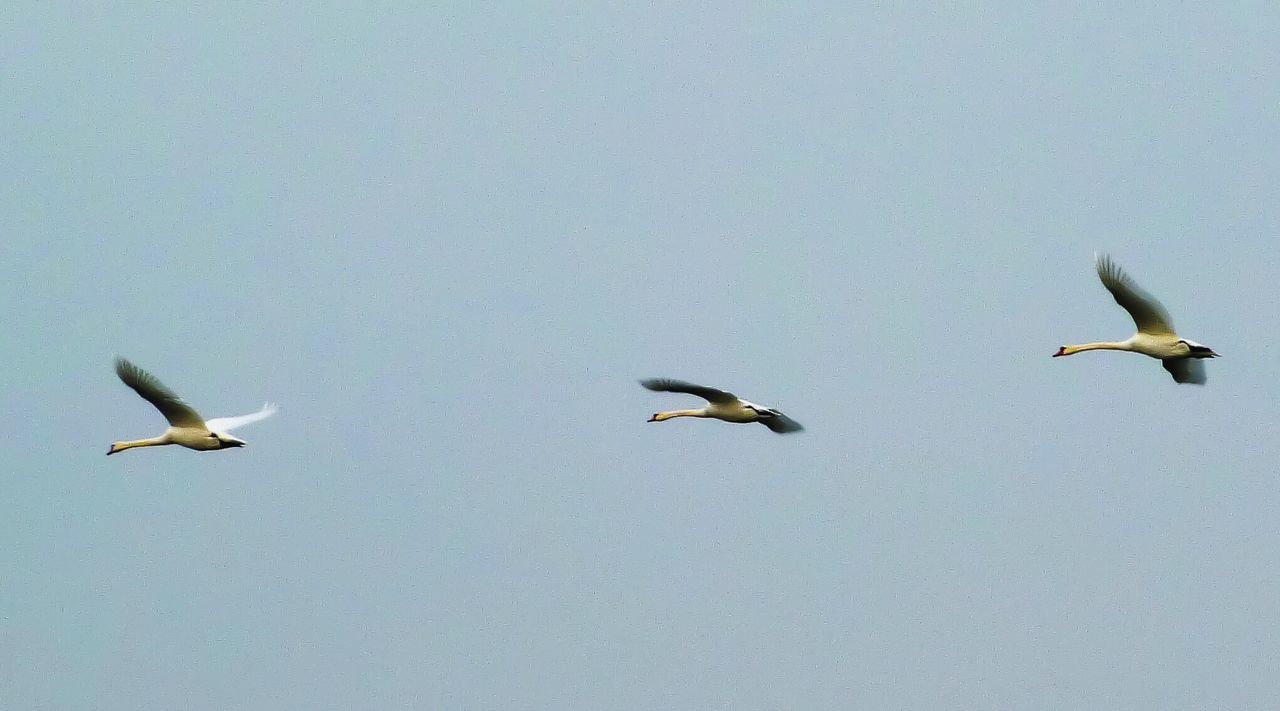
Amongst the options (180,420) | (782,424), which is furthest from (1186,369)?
(180,420)

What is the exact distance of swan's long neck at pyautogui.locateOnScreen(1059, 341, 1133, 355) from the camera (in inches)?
2443

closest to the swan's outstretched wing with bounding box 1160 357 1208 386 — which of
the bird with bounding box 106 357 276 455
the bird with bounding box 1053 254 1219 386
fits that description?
the bird with bounding box 1053 254 1219 386

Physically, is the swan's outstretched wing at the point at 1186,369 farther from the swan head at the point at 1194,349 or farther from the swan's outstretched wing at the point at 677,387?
the swan's outstretched wing at the point at 677,387

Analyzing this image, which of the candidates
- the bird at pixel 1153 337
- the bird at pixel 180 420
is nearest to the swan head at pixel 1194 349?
the bird at pixel 1153 337

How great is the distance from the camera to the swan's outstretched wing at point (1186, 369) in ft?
201

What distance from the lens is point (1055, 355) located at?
66.5m

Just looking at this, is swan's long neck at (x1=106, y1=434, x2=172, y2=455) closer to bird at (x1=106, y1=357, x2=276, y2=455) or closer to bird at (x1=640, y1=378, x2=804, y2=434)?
bird at (x1=106, y1=357, x2=276, y2=455)

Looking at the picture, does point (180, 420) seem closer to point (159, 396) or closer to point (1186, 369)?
point (159, 396)

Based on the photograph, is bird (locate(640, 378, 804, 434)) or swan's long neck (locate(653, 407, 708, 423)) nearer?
bird (locate(640, 378, 804, 434))

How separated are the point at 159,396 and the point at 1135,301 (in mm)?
24111

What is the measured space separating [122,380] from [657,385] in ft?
42.6

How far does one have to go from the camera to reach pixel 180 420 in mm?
60969

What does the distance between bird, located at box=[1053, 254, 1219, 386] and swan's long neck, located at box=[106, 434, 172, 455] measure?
80.0 feet

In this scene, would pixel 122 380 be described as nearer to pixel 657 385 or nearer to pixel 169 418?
pixel 169 418
